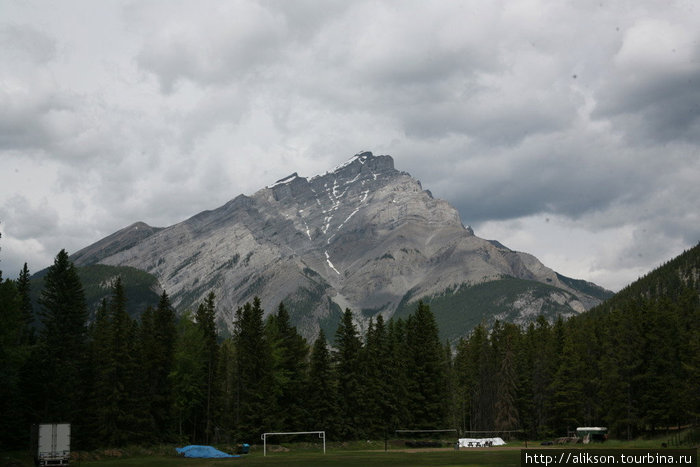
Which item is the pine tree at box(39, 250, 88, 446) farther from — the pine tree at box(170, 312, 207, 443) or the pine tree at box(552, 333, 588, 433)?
the pine tree at box(552, 333, 588, 433)

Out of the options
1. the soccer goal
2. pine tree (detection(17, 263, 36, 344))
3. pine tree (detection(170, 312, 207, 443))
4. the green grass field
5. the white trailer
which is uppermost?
pine tree (detection(17, 263, 36, 344))

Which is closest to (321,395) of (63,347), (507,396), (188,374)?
(188,374)

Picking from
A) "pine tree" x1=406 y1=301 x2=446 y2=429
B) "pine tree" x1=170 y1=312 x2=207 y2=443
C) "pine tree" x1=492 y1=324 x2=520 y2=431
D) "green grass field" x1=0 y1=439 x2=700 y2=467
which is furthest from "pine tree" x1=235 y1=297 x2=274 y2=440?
"pine tree" x1=492 y1=324 x2=520 y2=431

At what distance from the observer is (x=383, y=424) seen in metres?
104

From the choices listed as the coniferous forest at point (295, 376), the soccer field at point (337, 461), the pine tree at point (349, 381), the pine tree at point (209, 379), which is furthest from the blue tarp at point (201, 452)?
the pine tree at point (349, 381)

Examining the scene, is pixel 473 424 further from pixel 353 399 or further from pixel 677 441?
pixel 677 441

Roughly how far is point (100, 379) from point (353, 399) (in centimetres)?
3751

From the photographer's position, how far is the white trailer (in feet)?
185

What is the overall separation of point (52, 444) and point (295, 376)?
46.0 metres

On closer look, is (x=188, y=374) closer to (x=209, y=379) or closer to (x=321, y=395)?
(x=209, y=379)

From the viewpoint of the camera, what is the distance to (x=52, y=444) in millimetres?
56625

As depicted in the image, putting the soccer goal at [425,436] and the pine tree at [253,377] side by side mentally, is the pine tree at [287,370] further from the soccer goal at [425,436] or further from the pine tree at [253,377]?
the soccer goal at [425,436]

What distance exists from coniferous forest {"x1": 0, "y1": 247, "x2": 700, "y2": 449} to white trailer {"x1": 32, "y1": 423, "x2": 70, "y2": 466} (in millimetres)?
8108

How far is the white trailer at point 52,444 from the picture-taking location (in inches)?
2216
